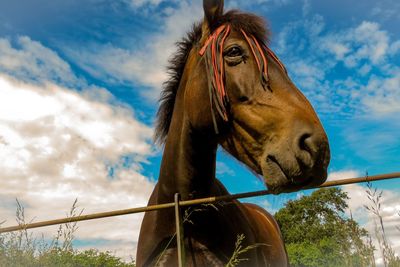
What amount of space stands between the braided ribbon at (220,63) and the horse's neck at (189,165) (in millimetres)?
322

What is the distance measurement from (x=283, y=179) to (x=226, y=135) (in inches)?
29.3

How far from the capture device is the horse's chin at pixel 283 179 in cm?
253

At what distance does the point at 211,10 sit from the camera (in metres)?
3.64

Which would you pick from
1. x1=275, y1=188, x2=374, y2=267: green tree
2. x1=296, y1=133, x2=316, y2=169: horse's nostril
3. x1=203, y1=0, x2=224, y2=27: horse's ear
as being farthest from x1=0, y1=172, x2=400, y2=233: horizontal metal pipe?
x1=275, y1=188, x2=374, y2=267: green tree

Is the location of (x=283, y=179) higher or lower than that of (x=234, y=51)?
lower

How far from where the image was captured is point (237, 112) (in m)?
3.01

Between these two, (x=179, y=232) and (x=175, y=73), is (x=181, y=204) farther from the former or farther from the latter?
(x=175, y=73)

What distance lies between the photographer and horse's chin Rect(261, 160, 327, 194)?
2.53 meters

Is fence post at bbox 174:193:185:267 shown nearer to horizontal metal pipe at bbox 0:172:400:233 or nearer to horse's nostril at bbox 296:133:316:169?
horizontal metal pipe at bbox 0:172:400:233

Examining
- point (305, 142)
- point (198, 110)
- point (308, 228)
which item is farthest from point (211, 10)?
point (308, 228)

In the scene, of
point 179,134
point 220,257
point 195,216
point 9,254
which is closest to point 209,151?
point 179,134

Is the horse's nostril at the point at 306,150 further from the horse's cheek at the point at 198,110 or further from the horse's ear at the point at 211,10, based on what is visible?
the horse's ear at the point at 211,10

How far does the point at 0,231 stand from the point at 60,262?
0.79 meters

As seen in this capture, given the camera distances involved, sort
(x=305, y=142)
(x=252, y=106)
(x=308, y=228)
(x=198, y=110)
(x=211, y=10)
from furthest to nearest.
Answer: (x=308, y=228)
(x=211, y=10)
(x=198, y=110)
(x=252, y=106)
(x=305, y=142)
